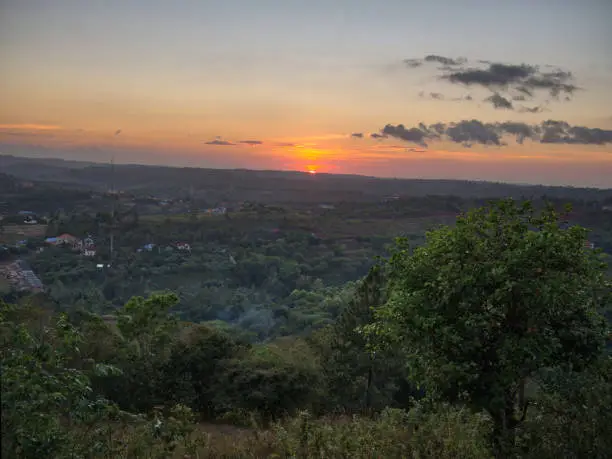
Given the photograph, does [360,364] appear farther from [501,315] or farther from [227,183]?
[227,183]

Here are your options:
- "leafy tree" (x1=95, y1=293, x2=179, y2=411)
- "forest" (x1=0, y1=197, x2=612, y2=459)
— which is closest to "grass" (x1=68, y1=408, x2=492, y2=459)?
"forest" (x1=0, y1=197, x2=612, y2=459)

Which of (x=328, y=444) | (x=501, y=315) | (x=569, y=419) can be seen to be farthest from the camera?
(x=501, y=315)

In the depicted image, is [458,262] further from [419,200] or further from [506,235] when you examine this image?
[419,200]

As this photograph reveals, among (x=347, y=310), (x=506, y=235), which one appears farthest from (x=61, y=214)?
(x=506, y=235)

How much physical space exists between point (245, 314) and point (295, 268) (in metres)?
24.6

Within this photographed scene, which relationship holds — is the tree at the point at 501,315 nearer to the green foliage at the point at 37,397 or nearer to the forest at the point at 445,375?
the forest at the point at 445,375

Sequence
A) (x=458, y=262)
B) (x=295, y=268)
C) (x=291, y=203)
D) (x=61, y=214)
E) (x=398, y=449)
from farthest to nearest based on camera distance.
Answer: (x=291, y=203) → (x=61, y=214) → (x=295, y=268) → (x=458, y=262) → (x=398, y=449)

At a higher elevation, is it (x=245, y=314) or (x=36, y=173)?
(x=36, y=173)

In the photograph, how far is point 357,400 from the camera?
21.5 metres

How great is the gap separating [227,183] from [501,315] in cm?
14648

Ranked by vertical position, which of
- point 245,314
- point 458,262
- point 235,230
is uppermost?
point 458,262

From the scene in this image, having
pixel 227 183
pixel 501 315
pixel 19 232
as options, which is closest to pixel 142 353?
pixel 501 315

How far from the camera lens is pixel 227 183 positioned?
492 feet

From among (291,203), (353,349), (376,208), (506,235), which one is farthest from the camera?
(291,203)
